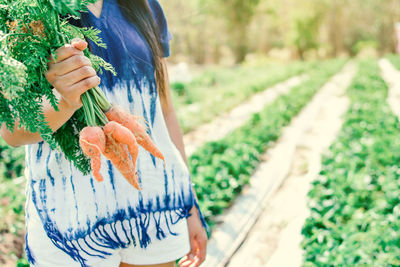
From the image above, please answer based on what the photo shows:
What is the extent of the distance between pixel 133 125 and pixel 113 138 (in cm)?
9

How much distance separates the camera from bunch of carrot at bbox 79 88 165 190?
34.0 inches

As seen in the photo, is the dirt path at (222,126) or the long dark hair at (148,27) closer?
the long dark hair at (148,27)

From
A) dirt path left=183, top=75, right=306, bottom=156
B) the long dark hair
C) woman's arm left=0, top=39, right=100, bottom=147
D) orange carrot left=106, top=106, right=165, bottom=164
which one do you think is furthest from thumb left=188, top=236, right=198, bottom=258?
dirt path left=183, top=75, right=306, bottom=156

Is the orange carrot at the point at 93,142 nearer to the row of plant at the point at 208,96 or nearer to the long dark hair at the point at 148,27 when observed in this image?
the long dark hair at the point at 148,27

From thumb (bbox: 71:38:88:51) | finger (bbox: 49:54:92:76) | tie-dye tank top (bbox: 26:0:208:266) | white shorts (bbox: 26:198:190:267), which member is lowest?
white shorts (bbox: 26:198:190:267)

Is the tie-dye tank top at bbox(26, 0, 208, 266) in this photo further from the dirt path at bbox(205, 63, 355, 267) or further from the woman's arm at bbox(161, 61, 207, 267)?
the dirt path at bbox(205, 63, 355, 267)

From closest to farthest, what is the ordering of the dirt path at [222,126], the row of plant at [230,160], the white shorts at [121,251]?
the white shorts at [121,251] < the row of plant at [230,160] < the dirt path at [222,126]

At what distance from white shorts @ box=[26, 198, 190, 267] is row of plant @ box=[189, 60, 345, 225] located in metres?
2.08

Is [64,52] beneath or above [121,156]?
above

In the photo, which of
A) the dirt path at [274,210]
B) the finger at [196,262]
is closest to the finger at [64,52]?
the finger at [196,262]

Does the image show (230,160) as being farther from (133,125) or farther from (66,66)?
(66,66)

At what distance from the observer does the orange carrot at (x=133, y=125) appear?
96 centimetres

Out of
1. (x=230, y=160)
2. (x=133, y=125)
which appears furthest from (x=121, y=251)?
(x=230, y=160)

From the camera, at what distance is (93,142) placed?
0.86m
